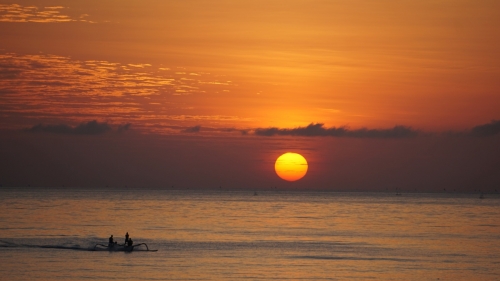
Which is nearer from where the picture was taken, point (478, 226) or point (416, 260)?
point (416, 260)

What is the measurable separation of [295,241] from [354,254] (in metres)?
15.5

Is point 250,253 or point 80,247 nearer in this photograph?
point 250,253

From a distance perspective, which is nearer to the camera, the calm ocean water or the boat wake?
the calm ocean water

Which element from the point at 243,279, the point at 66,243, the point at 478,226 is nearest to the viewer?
the point at 243,279

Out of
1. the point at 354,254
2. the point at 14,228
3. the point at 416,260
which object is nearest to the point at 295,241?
the point at 354,254

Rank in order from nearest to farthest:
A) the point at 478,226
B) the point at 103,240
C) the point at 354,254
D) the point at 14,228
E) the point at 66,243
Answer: the point at 354,254, the point at 66,243, the point at 103,240, the point at 14,228, the point at 478,226

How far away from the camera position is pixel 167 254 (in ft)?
217

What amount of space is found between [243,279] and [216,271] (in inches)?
186

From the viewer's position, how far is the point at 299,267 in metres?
57.5

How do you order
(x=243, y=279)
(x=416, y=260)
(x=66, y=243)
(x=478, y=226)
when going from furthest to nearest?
(x=478, y=226) < (x=66, y=243) < (x=416, y=260) < (x=243, y=279)

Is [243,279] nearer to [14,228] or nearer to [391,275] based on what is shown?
[391,275]

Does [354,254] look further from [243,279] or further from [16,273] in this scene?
[16,273]

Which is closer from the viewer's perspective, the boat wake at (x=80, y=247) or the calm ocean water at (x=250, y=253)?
the calm ocean water at (x=250, y=253)

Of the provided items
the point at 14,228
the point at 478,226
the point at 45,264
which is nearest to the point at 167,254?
the point at 45,264
